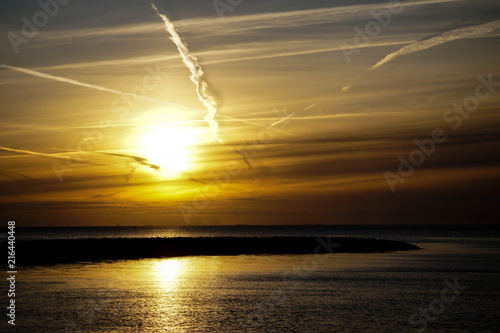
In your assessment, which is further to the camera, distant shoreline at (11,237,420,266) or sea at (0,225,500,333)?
distant shoreline at (11,237,420,266)

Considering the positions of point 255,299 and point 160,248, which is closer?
point 255,299

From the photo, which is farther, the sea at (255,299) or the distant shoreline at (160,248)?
the distant shoreline at (160,248)

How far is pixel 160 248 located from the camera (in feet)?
323

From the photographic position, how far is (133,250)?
9212cm

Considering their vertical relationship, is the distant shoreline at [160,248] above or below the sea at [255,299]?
above

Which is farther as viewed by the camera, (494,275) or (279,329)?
(494,275)

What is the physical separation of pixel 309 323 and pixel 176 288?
17.5 metres

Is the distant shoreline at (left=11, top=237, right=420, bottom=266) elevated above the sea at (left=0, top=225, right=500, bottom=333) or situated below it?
above

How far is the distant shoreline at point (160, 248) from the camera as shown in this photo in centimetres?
7975

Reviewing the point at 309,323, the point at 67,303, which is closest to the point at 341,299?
the point at 309,323

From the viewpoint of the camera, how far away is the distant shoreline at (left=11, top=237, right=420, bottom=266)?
7975 cm

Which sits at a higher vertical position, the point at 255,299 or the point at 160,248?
the point at 160,248

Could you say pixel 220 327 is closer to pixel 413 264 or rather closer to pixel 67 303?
pixel 67 303

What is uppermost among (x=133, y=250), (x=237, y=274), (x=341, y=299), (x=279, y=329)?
(x=133, y=250)
